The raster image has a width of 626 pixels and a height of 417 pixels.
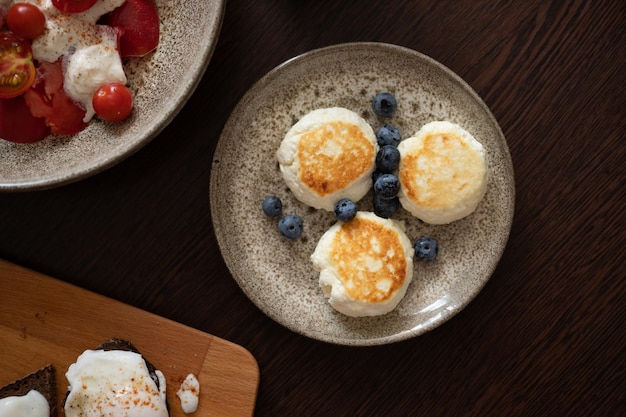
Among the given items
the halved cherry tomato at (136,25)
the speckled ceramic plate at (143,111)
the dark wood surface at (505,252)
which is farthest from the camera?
the dark wood surface at (505,252)

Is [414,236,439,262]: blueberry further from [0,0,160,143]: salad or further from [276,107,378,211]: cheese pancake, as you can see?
[0,0,160,143]: salad

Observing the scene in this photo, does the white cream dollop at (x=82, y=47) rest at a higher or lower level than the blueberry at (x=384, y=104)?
lower

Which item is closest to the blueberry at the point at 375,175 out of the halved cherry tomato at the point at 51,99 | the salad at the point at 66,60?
the salad at the point at 66,60

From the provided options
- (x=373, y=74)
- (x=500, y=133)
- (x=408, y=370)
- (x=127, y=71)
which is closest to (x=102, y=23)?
(x=127, y=71)

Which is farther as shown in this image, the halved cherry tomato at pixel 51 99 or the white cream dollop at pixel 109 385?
the white cream dollop at pixel 109 385

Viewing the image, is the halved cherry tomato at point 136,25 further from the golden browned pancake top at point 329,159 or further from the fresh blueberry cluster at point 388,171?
the fresh blueberry cluster at point 388,171

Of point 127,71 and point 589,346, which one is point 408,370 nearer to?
point 589,346

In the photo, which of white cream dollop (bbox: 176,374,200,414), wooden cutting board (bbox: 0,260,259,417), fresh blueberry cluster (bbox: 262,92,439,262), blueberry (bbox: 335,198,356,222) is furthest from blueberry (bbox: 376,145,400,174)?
white cream dollop (bbox: 176,374,200,414)

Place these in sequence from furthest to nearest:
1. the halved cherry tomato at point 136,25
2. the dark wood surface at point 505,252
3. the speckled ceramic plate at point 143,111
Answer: the dark wood surface at point 505,252 → the halved cherry tomato at point 136,25 → the speckled ceramic plate at point 143,111
